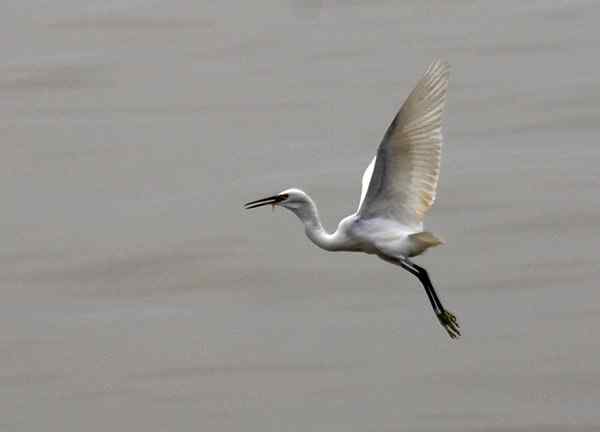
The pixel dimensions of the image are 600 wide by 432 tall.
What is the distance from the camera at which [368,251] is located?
771 centimetres

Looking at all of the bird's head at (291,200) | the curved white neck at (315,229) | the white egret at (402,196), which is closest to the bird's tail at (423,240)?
the white egret at (402,196)

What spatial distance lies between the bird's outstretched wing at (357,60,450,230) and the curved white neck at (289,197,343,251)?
0.58 feet

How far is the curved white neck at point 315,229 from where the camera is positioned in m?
7.68

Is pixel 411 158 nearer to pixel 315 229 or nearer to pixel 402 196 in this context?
pixel 402 196

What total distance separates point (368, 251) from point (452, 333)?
0.56m

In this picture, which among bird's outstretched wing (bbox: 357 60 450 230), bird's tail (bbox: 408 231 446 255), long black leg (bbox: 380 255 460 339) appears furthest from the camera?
long black leg (bbox: 380 255 460 339)

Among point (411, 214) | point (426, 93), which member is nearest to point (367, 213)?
point (411, 214)

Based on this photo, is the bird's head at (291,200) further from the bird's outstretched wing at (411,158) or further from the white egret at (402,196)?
the bird's outstretched wing at (411,158)

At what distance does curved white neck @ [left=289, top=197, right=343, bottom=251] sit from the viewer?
7680 mm

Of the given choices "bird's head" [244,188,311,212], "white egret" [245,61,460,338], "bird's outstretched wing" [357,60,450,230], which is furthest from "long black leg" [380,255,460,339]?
"bird's head" [244,188,311,212]

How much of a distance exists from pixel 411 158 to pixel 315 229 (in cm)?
60

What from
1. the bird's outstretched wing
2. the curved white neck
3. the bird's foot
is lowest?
the bird's foot

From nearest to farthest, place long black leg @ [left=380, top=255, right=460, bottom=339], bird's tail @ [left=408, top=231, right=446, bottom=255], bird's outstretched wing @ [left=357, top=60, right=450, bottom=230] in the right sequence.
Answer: bird's outstretched wing @ [left=357, top=60, right=450, bottom=230] → bird's tail @ [left=408, top=231, right=446, bottom=255] → long black leg @ [left=380, top=255, right=460, bottom=339]

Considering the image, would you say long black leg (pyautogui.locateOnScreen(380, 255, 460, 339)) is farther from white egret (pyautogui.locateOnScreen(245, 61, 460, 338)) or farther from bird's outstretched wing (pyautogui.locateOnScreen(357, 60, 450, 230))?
bird's outstretched wing (pyautogui.locateOnScreen(357, 60, 450, 230))
